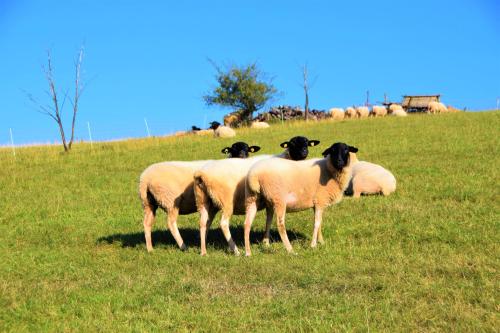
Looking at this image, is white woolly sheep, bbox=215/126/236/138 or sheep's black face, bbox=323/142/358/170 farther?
white woolly sheep, bbox=215/126/236/138

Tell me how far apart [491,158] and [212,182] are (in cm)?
1465

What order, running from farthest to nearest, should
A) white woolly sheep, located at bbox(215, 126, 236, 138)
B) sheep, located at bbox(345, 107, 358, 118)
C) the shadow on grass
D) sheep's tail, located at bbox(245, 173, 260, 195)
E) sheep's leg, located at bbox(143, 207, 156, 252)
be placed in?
1. sheep, located at bbox(345, 107, 358, 118)
2. white woolly sheep, located at bbox(215, 126, 236, 138)
3. the shadow on grass
4. sheep's leg, located at bbox(143, 207, 156, 252)
5. sheep's tail, located at bbox(245, 173, 260, 195)

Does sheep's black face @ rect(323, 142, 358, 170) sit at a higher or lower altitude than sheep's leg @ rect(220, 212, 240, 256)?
higher

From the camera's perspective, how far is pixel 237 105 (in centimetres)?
7006

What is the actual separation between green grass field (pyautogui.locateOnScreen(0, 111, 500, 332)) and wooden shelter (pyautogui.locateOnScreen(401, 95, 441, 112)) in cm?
4899

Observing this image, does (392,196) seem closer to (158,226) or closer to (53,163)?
(158,226)

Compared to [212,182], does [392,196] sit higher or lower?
lower

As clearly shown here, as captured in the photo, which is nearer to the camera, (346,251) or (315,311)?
(315,311)

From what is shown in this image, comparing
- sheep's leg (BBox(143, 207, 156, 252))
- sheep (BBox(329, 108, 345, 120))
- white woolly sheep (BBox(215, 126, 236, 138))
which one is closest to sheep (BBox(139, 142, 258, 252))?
sheep's leg (BBox(143, 207, 156, 252))

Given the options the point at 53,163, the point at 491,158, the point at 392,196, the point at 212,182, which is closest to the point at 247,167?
the point at 212,182

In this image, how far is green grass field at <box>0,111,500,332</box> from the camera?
6.43 m

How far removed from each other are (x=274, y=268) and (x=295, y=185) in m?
2.07

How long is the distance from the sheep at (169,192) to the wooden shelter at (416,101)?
5908 cm

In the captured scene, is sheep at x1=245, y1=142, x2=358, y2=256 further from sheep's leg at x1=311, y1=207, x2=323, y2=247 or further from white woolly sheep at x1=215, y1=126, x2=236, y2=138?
white woolly sheep at x1=215, y1=126, x2=236, y2=138
